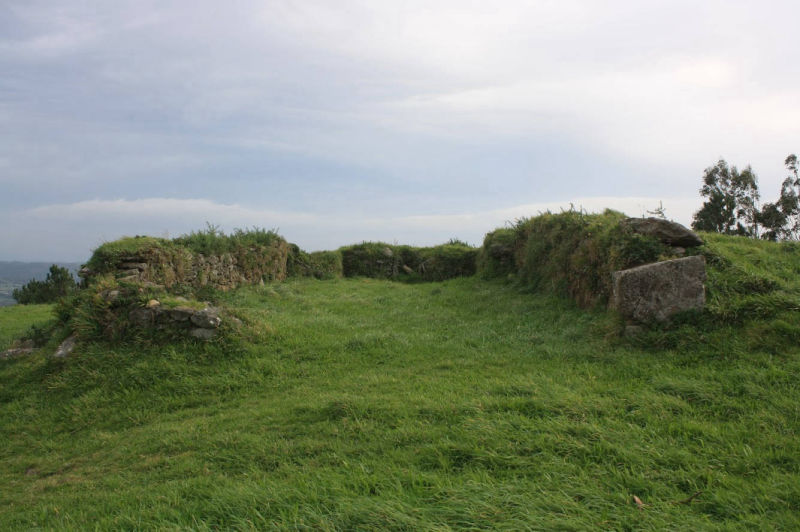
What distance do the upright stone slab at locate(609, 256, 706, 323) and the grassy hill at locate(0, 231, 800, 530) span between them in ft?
0.94

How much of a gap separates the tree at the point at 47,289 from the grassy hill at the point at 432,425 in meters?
16.4

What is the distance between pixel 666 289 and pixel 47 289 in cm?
2451

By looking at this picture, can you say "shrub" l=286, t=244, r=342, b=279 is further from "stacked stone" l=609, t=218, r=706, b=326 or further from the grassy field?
"stacked stone" l=609, t=218, r=706, b=326

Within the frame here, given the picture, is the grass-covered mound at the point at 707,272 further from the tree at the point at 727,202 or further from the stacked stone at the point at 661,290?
the tree at the point at 727,202

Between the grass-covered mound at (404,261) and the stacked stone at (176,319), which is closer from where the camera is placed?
the stacked stone at (176,319)

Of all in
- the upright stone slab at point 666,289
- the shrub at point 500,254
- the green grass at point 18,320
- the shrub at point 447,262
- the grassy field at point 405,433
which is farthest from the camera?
the shrub at point 447,262

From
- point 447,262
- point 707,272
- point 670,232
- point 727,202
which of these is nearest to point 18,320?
point 447,262

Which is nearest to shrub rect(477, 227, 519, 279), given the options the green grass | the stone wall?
the stone wall

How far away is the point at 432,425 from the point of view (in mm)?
4031

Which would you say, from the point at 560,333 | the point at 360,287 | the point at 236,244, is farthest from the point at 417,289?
the point at 560,333

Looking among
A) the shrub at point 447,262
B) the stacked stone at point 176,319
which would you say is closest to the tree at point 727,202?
the shrub at point 447,262

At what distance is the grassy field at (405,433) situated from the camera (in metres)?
2.80

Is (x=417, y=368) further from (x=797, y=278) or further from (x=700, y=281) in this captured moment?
(x=797, y=278)

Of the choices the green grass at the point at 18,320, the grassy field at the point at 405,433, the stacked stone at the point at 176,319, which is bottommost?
the grassy field at the point at 405,433
